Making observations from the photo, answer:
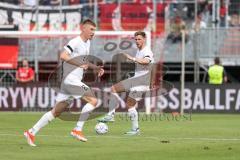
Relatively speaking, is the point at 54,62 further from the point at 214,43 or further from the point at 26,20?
the point at 214,43

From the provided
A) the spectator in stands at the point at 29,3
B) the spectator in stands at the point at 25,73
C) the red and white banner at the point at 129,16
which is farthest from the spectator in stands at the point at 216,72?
the spectator in stands at the point at 29,3

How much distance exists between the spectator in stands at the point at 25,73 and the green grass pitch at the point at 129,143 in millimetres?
9504

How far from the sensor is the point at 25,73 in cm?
3216

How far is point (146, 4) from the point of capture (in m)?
34.7

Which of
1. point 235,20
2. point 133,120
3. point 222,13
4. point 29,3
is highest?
point 29,3

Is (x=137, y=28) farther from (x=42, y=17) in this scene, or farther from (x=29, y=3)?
(x=29, y=3)

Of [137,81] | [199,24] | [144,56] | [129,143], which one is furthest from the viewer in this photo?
[199,24]

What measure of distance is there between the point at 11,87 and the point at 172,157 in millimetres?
19401

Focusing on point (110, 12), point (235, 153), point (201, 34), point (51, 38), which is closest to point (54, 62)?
point (51, 38)

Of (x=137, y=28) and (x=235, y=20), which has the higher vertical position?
(x=235, y=20)

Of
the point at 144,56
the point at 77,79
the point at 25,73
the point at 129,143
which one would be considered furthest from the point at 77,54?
the point at 25,73

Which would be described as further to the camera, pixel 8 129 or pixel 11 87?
pixel 11 87

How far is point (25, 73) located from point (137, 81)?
12.3 meters

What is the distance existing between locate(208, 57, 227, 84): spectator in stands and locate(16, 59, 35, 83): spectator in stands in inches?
289
